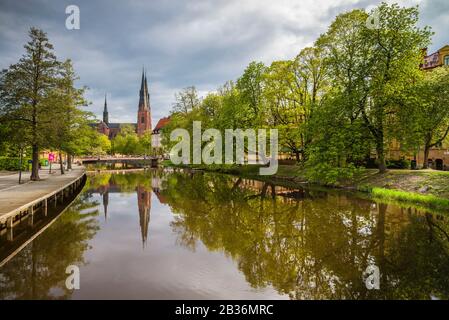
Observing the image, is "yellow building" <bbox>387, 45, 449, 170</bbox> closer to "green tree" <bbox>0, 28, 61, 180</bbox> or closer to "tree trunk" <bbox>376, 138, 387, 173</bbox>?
"tree trunk" <bbox>376, 138, 387, 173</bbox>

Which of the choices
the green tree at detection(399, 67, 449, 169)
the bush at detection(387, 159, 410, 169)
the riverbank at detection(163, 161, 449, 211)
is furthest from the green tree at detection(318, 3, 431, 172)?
the bush at detection(387, 159, 410, 169)

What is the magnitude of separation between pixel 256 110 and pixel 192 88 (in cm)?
2358

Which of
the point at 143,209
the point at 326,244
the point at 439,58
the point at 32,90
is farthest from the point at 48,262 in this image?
the point at 439,58

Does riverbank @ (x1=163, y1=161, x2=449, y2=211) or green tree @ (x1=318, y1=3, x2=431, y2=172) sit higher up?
green tree @ (x1=318, y1=3, x2=431, y2=172)

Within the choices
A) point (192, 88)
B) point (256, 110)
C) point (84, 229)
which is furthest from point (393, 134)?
point (192, 88)

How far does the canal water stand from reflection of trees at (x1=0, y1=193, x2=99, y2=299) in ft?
0.10

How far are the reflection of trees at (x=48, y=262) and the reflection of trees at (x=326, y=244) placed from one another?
4.16 meters

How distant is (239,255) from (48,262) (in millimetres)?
6303

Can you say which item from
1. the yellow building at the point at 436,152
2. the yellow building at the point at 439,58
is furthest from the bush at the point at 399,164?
the yellow building at the point at 439,58

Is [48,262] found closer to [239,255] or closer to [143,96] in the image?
[239,255]

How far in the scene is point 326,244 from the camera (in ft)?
36.3

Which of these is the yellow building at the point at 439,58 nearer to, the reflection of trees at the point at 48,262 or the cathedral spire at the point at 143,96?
the reflection of trees at the point at 48,262

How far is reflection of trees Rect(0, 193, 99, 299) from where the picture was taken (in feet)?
23.9
